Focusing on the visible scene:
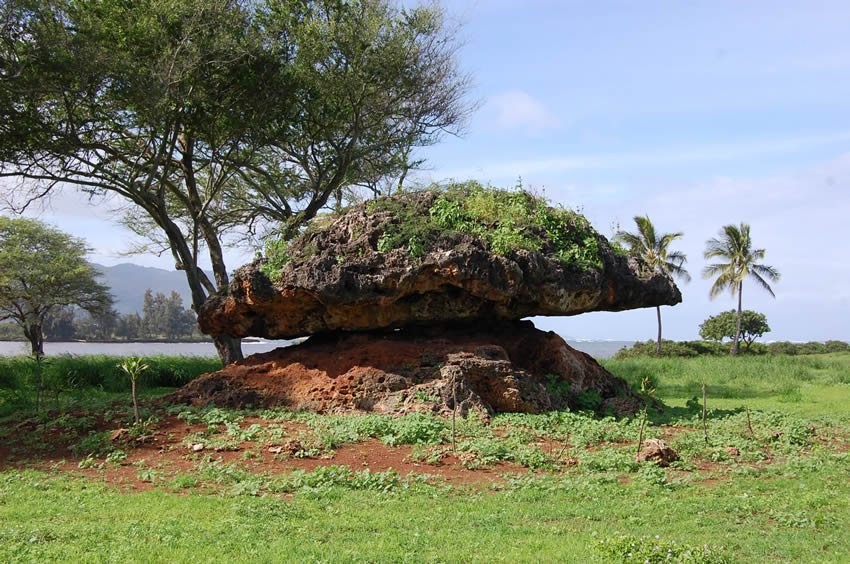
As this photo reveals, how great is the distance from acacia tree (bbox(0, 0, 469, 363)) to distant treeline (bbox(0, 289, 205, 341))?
65.8 meters

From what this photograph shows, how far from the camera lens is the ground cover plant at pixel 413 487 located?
20.5 feet

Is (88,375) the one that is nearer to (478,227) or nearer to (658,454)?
(478,227)

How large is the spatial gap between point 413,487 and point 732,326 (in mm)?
51094

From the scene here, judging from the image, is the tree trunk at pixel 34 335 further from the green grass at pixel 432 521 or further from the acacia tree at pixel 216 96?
the green grass at pixel 432 521

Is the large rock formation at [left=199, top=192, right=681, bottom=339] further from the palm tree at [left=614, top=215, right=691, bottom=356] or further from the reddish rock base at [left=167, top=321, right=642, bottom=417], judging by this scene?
the palm tree at [left=614, top=215, right=691, bottom=356]

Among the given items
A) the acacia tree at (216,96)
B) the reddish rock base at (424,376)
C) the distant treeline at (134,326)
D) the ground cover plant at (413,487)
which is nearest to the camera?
the ground cover plant at (413,487)

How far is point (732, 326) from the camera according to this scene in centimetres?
5403

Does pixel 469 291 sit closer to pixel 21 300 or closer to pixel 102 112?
pixel 102 112

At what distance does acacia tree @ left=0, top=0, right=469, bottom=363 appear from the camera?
17141mm

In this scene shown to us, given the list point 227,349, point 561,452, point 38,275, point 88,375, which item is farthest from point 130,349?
point 561,452

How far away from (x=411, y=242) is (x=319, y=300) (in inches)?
79.8

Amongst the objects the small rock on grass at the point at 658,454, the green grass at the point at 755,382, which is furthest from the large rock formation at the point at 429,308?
the green grass at the point at 755,382

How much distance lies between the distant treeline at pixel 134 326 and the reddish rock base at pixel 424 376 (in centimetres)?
7377

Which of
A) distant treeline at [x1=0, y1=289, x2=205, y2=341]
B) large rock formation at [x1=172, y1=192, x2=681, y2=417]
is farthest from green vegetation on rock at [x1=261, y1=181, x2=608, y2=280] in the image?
distant treeline at [x1=0, y1=289, x2=205, y2=341]
